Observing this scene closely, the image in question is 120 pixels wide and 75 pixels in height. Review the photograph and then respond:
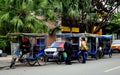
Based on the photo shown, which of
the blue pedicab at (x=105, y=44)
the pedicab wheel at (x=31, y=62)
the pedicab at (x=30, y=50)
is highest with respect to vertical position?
the pedicab at (x=30, y=50)

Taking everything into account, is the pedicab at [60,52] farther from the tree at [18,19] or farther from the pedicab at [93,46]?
the pedicab at [93,46]

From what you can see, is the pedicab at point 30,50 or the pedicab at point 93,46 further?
the pedicab at point 93,46

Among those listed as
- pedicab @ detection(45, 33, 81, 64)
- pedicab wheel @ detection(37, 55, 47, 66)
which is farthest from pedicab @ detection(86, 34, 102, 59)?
pedicab wheel @ detection(37, 55, 47, 66)

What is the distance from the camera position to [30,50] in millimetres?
21734

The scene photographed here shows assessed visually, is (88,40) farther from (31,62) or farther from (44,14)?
(31,62)

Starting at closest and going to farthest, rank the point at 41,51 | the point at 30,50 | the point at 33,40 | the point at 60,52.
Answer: the point at 30,50 → the point at 41,51 → the point at 33,40 → the point at 60,52

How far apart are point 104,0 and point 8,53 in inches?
484

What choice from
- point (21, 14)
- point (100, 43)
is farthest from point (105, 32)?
point (21, 14)

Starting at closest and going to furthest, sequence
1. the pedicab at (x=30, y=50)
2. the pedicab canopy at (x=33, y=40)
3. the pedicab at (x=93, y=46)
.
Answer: the pedicab at (x=30, y=50) < the pedicab canopy at (x=33, y=40) < the pedicab at (x=93, y=46)

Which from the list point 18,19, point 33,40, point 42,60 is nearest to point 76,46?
point 42,60

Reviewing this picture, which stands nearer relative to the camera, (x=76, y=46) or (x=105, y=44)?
(x=76, y=46)

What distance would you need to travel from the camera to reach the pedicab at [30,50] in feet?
70.1

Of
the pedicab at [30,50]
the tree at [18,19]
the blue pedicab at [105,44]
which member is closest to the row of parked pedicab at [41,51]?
the pedicab at [30,50]

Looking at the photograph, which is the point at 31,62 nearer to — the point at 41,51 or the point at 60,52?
the point at 41,51
